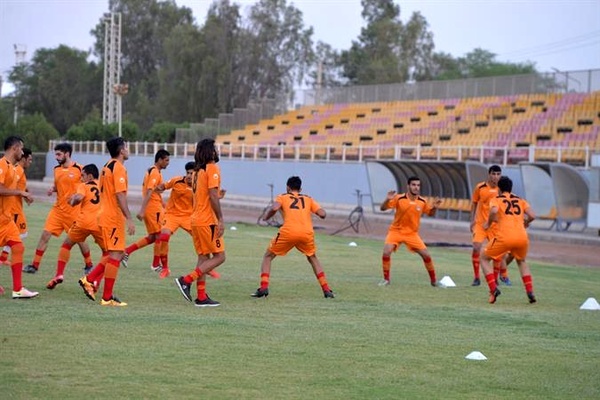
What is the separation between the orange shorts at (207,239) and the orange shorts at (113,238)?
927mm

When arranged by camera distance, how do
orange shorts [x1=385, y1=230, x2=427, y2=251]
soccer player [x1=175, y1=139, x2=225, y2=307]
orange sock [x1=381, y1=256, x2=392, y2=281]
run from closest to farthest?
soccer player [x1=175, y1=139, x2=225, y2=307] < orange sock [x1=381, y1=256, x2=392, y2=281] < orange shorts [x1=385, y1=230, x2=427, y2=251]

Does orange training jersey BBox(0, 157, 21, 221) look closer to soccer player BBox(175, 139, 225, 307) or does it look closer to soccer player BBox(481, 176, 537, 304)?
soccer player BBox(175, 139, 225, 307)

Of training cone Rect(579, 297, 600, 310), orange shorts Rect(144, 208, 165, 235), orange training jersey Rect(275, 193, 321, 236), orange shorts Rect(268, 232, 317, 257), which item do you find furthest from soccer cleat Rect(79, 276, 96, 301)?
training cone Rect(579, 297, 600, 310)

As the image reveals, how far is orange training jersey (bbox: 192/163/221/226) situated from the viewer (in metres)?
13.9

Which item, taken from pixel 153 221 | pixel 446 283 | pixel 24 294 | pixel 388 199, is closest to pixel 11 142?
pixel 24 294

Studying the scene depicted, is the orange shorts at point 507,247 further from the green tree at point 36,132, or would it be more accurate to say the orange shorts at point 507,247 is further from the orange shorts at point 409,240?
the green tree at point 36,132

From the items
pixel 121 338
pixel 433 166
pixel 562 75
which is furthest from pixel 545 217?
pixel 121 338

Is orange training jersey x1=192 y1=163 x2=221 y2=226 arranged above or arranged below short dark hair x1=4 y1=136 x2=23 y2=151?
below

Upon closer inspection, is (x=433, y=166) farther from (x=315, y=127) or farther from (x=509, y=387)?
(x=509, y=387)

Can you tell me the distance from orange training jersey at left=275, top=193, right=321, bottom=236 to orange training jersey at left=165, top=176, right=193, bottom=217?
3.09 meters

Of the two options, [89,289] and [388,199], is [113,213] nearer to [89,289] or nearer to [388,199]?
[89,289]

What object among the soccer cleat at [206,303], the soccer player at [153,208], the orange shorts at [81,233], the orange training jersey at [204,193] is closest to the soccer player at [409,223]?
the soccer player at [153,208]

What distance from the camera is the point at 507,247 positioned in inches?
628

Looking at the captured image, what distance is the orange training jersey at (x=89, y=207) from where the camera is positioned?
1552 cm
